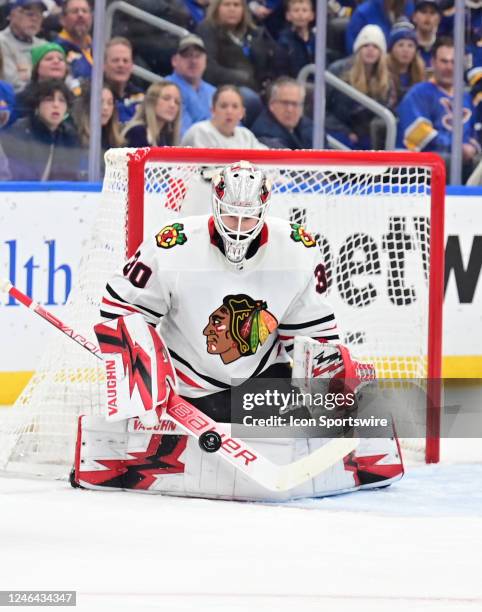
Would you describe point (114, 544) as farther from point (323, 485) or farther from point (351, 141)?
point (351, 141)

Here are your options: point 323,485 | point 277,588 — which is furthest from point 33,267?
point 277,588

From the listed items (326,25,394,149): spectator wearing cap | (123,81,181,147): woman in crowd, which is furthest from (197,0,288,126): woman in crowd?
(326,25,394,149): spectator wearing cap

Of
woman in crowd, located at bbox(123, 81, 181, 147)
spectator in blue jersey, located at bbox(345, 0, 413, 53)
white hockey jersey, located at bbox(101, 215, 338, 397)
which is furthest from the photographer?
spectator in blue jersey, located at bbox(345, 0, 413, 53)

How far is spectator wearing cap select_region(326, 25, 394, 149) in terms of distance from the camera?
20.9ft

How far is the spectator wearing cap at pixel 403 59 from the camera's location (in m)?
6.48

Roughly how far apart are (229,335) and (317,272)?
0.32 m

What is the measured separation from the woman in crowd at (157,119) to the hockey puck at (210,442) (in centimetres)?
226

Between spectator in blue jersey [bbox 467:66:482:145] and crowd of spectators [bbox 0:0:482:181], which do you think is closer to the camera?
crowd of spectators [bbox 0:0:482:181]

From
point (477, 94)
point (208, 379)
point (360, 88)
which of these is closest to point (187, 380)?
point (208, 379)

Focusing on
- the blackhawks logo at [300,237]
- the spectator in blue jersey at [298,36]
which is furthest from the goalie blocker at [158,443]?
the spectator in blue jersey at [298,36]

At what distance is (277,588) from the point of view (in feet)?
9.70

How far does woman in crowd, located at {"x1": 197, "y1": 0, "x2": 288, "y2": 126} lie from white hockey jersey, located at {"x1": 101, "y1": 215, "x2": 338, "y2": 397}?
82.8 inches

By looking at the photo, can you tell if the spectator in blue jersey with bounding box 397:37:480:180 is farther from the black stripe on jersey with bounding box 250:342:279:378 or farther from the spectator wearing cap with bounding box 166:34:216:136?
the black stripe on jersey with bounding box 250:342:279:378

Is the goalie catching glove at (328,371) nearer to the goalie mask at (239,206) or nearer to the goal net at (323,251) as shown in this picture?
the goalie mask at (239,206)
